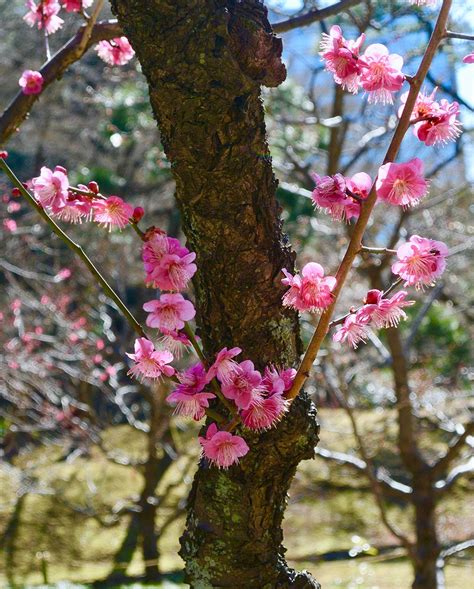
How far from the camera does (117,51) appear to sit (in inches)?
56.7

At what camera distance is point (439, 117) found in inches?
33.7

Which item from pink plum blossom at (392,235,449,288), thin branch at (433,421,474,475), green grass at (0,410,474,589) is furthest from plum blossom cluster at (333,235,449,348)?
green grass at (0,410,474,589)

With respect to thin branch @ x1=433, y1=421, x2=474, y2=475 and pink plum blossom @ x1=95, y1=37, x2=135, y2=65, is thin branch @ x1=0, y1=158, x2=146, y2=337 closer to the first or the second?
pink plum blossom @ x1=95, y1=37, x2=135, y2=65

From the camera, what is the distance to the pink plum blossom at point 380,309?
2.77ft

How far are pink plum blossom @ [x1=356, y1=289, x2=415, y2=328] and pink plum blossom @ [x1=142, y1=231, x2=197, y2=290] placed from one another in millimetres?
207

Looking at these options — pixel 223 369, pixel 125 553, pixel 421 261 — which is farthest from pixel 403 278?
pixel 125 553

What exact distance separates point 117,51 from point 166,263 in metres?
0.78

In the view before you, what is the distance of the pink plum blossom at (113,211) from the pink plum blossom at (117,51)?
628 millimetres

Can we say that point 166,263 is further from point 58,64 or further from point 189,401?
point 58,64

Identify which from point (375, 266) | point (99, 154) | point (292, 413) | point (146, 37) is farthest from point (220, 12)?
point (99, 154)

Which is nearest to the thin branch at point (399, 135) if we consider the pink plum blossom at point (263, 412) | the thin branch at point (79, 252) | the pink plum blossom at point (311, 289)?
the pink plum blossom at point (311, 289)

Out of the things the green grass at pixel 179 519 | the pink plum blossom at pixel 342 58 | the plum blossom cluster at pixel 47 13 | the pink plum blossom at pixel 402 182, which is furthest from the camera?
the green grass at pixel 179 519

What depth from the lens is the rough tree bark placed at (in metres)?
0.94

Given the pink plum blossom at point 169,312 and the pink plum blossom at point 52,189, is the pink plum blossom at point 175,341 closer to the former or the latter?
the pink plum blossom at point 169,312
